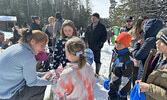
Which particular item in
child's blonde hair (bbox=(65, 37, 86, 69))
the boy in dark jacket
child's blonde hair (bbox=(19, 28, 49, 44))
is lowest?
the boy in dark jacket

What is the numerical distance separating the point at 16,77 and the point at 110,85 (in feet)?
4.98

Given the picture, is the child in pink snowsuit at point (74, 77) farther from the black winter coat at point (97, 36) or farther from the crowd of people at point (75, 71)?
the black winter coat at point (97, 36)

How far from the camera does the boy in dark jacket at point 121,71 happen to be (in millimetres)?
2010

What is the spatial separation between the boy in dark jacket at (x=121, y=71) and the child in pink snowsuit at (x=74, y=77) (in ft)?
2.56

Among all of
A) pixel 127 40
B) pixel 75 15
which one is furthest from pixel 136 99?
pixel 75 15

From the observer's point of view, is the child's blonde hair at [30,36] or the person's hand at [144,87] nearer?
the person's hand at [144,87]

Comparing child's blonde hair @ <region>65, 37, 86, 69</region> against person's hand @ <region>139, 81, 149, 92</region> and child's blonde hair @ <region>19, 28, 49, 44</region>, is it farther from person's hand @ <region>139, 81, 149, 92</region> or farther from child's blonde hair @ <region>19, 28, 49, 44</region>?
person's hand @ <region>139, 81, 149, 92</region>

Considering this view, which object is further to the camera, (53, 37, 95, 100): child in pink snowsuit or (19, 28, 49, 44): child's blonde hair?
(19, 28, 49, 44): child's blonde hair

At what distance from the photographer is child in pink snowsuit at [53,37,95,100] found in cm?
143

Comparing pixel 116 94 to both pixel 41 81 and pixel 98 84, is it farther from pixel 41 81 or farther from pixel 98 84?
pixel 98 84

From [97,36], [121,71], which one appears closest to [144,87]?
[121,71]

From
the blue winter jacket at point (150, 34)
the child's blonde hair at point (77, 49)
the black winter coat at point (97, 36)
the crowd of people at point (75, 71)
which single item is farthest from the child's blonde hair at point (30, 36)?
the black winter coat at point (97, 36)

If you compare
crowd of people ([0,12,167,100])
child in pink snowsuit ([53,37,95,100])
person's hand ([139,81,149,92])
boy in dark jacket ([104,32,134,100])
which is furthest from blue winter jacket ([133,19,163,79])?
child in pink snowsuit ([53,37,95,100])

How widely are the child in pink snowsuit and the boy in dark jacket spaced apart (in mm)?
781
